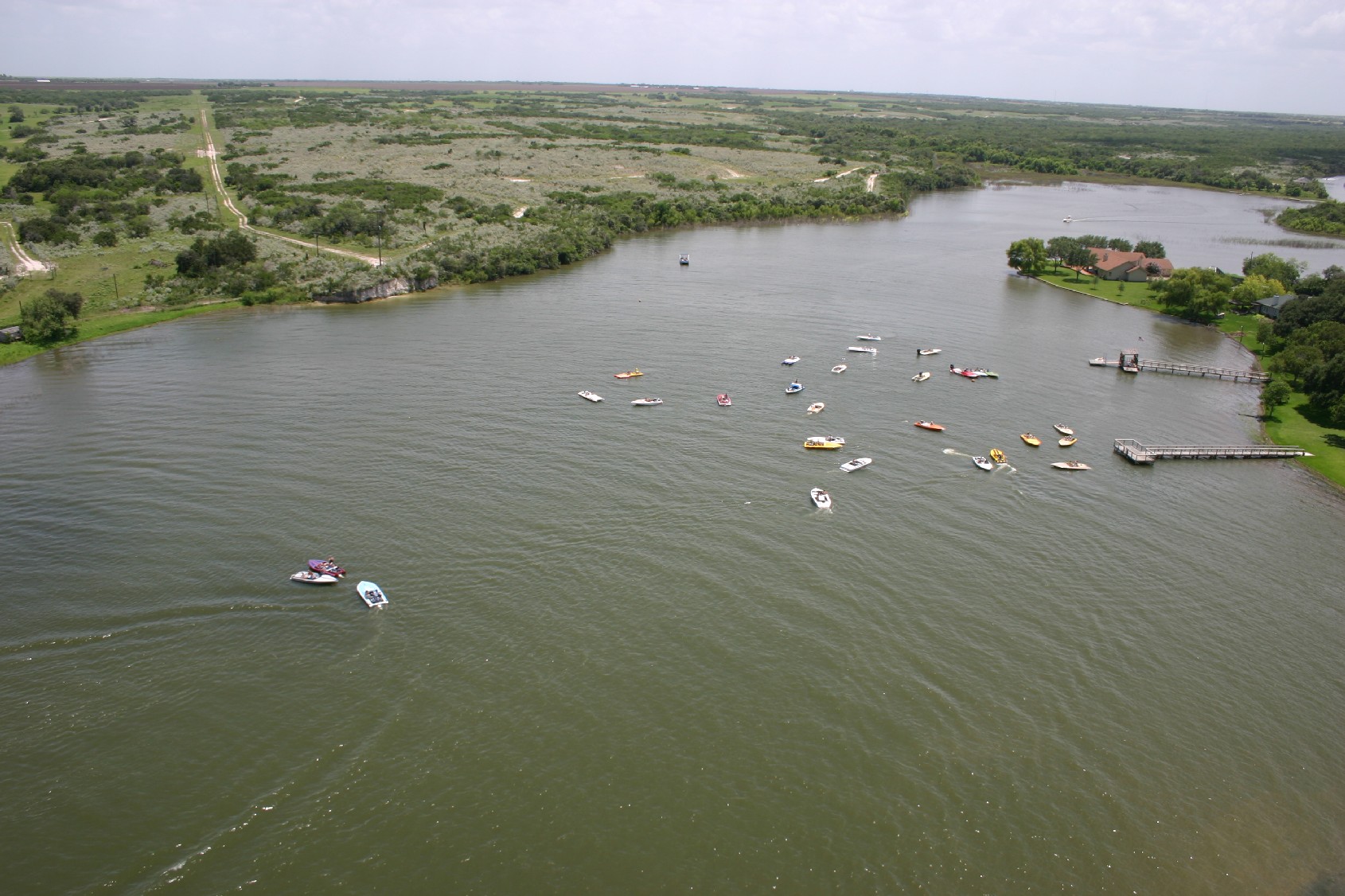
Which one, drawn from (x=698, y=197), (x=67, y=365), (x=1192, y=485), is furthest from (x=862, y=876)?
(x=698, y=197)

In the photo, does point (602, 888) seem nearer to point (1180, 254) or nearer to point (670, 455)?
point (670, 455)

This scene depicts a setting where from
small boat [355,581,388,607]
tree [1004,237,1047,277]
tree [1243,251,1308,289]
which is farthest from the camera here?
tree [1004,237,1047,277]

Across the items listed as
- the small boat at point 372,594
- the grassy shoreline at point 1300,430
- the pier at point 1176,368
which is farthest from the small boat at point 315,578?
the pier at point 1176,368

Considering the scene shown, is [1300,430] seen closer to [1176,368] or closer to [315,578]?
[1176,368]

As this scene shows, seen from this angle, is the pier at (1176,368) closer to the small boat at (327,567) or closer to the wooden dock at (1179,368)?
the wooden dock at (1179,368)

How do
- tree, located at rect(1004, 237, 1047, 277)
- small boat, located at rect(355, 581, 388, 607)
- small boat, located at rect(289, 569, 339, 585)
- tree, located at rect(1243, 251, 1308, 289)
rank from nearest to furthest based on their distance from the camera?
small boat, located at rect(355, 581, 388, 607)
small boat, located at rect(289, 569, 339, 585)
tree, located at rect(1243, 251, 1308, 289)
tree, located at rect(1004, 237, 1047, 277)

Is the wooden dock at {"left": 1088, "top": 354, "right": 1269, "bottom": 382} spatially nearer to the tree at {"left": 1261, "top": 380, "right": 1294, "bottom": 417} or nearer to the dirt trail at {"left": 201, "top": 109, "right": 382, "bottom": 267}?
the tree at {"left": 1261, "top": 380, "right": 1294, "bottom": 417}

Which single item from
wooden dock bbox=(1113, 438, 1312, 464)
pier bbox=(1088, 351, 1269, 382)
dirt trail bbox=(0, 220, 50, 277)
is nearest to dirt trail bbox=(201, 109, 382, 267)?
dirt trail bbox=(0, 220, 50, 277)

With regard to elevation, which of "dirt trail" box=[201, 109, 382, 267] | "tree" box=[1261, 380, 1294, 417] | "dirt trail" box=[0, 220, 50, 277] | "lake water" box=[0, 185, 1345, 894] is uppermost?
"dirt trail" box=[201, 109, 382, 267]
